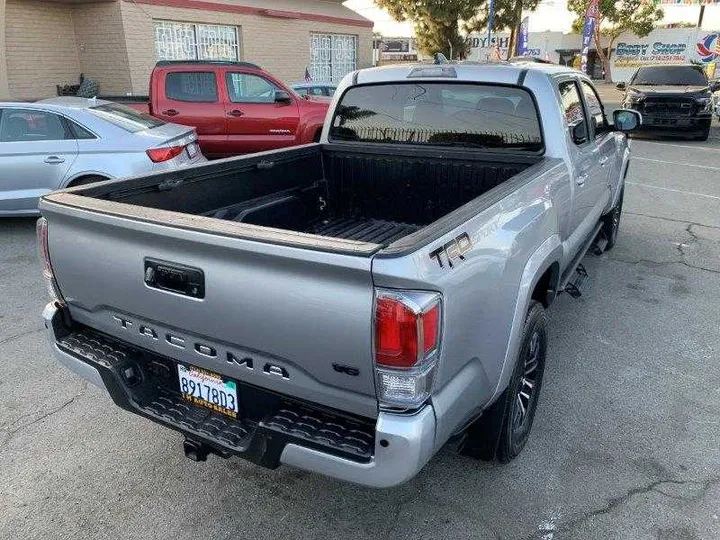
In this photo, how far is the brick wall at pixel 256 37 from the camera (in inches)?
559

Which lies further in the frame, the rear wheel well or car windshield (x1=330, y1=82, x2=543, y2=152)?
car windshield (x1=330, y1=82, x2=543, y2=152)

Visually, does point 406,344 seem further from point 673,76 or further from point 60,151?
point 673,76

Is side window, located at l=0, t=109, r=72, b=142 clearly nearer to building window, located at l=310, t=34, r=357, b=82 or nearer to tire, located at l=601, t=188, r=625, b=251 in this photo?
tire, located at l=601, t=188, r=625, b=251

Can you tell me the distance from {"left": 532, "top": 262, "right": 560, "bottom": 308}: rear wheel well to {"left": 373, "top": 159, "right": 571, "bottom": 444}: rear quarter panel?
11.8 inches

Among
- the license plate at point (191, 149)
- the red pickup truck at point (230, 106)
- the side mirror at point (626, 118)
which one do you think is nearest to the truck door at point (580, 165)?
the side mirror at point (626, 118)

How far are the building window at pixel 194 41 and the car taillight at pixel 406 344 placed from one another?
49.6 ft

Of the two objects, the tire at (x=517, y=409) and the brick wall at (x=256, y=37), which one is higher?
the brick wall at (x=256, y=37)

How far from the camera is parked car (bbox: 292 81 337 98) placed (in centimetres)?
1269

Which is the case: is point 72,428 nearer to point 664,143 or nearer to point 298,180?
point 298,180

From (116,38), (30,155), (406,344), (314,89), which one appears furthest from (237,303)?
(116,38)

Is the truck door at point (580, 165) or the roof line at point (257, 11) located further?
the roof line at point (257, 11)

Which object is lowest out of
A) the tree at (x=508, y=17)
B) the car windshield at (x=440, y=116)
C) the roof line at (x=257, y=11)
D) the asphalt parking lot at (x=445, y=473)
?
the asphalt parking lot at (x=445, y=473)

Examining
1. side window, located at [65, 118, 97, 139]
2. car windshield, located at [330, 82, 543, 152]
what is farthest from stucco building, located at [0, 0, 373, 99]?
car windshield, located at [330, 82, 543, 152]

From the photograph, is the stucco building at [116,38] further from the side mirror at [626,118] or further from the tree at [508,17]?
the tree at [508,17]
